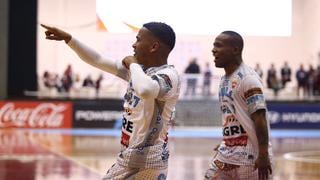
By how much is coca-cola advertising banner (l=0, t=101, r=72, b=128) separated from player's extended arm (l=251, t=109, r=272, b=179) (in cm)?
1901

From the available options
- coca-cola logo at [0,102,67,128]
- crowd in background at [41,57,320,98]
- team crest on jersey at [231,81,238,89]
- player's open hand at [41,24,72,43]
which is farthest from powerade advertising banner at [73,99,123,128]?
player's open hand at [41,24,72,43]

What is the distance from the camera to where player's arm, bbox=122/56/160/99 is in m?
3.96

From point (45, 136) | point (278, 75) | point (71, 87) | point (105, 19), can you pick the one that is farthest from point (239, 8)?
point (45, 136)

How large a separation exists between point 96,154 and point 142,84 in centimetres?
1061

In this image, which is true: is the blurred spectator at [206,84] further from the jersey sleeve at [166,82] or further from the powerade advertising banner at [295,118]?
the jersey sleeve at [166,82]

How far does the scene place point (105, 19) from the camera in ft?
97.9

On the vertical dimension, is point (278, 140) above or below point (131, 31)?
below

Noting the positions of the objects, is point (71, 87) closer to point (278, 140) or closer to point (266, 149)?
point (278, 140)

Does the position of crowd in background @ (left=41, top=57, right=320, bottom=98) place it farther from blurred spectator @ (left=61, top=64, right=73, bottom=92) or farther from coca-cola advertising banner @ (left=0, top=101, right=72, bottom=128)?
coca-cola advertising banner @ (left=0, top=101, right=72, bottom=128)

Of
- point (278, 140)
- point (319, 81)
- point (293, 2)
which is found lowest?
point (278, 140)

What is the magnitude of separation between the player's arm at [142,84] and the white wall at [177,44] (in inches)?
1063

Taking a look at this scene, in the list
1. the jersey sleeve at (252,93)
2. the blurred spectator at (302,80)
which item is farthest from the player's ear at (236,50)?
the blurred spectator at (302,80)

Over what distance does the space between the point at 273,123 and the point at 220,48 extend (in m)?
19.8

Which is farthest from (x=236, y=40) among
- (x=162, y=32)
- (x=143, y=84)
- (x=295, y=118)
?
(x=295, y=118)
